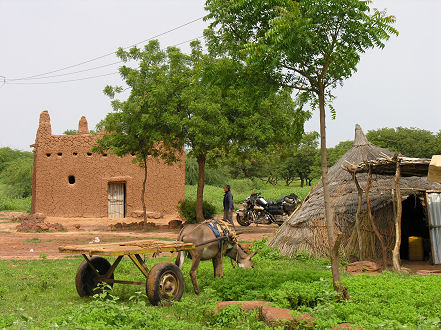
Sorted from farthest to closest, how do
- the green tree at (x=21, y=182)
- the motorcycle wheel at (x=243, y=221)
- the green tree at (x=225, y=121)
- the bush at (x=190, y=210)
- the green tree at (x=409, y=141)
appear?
the green tree at (x=409, y=141) < the green tree at (x=21, y=182) < the motorcycle wheel at (x=243, y=221) < the bush at (x=190, y=210) < the green tree at (x=225, y=121)

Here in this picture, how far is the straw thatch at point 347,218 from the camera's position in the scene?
40.3ft

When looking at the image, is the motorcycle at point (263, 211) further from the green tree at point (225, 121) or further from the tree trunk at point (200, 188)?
the green tree at point (225, 121)

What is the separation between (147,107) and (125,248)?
41.1ft

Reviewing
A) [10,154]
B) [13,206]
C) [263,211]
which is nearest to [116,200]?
[263,211]

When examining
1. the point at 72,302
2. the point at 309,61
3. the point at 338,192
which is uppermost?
the point at 309,61

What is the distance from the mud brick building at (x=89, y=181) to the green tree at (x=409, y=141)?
29.8 metres

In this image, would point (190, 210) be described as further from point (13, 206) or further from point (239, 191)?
point (239, 191)

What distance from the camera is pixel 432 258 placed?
39.2 ft

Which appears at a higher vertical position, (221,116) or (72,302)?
(221,116)

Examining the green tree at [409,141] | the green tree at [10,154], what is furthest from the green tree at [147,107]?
the green tree at [10,154]

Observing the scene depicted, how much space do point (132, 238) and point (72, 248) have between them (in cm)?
1071

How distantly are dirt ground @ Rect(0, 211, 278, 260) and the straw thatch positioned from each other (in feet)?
5.01

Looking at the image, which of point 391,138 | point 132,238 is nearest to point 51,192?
point 132,238

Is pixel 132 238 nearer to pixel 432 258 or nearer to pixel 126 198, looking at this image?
pixel 126 198
